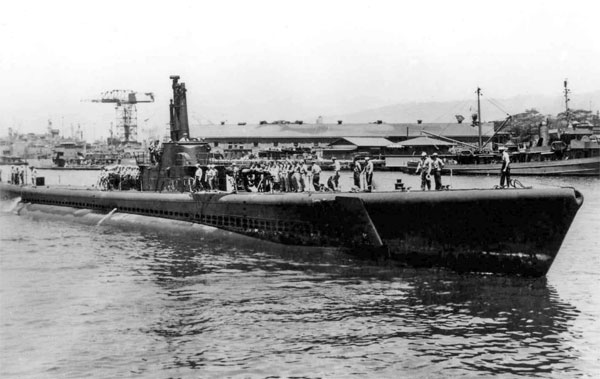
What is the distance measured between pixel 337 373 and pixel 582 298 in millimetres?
8057

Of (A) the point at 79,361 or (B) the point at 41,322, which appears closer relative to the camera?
(A) the point at 79,361

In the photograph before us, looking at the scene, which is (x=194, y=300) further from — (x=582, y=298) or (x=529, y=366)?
(x=582, y=298)

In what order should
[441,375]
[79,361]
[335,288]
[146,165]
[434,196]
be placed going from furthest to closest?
1. [146,165]
2. [434,196]
3. [335,288]
4. [79,361]
5. [441,375]

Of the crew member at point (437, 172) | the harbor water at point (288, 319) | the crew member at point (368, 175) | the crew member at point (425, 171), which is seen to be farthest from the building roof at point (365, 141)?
the crew member at point (437, 172)

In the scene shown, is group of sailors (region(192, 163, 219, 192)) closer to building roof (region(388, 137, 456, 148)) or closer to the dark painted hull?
the dark painted hull

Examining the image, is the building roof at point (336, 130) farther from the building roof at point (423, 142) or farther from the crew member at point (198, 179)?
the crew member at point (198, 179)

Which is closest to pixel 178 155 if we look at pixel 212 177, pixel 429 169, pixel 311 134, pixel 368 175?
pixel 212 177

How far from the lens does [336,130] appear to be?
9588 centimetres

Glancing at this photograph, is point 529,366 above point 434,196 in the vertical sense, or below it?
below

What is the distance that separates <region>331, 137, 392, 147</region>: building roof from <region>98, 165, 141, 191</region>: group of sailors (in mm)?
53103

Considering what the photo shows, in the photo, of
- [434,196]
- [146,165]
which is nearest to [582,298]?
[434,196]

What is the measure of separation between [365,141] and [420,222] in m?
69.5

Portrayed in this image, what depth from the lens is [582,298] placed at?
15953mm

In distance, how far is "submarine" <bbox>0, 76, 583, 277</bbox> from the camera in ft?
55.1
